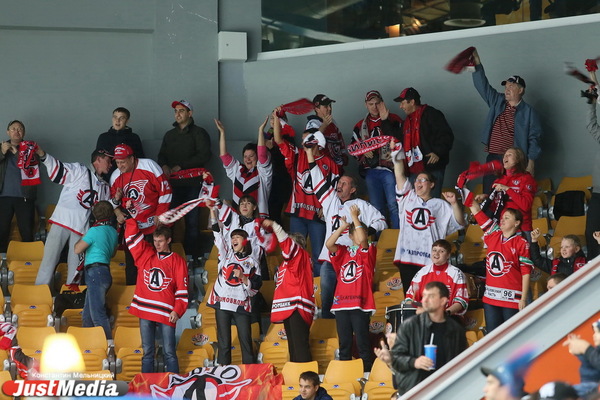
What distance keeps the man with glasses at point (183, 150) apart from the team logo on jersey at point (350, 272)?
267cm

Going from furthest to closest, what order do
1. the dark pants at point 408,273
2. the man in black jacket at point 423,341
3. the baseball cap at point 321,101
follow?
the baseball cap at point 321,101
the dark pants at point 408,273
the man in black jacket at point 423,341

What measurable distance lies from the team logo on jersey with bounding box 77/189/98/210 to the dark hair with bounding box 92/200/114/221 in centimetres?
65

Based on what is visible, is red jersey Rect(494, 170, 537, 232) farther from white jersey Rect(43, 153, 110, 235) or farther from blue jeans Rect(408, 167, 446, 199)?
white jersey Rect(43, 153, 110, 235)

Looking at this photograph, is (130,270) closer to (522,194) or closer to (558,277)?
(522,194)

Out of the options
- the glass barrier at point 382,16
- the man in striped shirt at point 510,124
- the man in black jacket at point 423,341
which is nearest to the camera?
the man in black jacket at point 423,341

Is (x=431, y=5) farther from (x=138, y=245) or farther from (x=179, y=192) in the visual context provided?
(x=138, y=245)

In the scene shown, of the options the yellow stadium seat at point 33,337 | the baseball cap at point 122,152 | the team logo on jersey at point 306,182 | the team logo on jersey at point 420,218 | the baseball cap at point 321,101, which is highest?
the baseball cap at point 321,101

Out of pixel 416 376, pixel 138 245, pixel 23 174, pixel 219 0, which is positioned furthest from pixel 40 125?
pixel 416 376

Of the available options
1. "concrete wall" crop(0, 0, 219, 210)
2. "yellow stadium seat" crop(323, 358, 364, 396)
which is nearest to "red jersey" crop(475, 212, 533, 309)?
"yellow stadium seat" crop(323, 358, 364, 396)

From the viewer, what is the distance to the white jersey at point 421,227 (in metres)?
A: 9.54

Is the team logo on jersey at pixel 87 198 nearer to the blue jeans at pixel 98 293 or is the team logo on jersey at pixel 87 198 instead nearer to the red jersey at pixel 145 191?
the red jersey at pixel 145 191

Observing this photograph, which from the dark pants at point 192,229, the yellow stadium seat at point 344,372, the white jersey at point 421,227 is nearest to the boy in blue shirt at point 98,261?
the dark pants at point 192,229

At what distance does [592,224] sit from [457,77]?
3.31 meters

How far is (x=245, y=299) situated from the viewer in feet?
30.9
